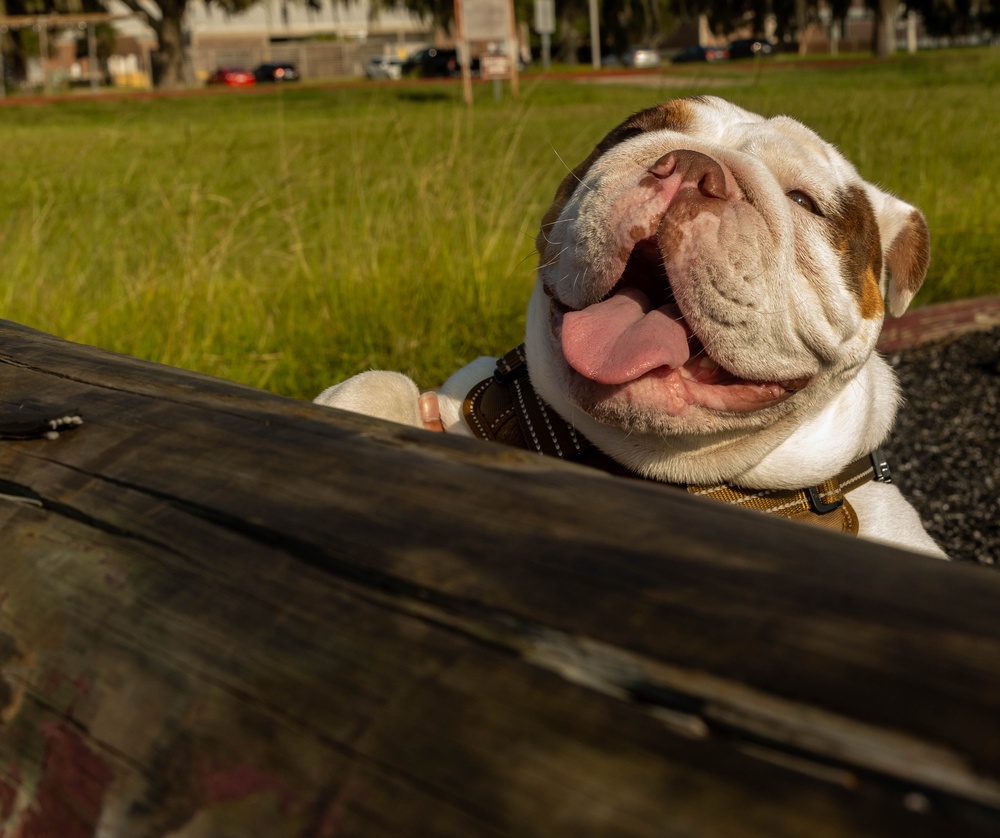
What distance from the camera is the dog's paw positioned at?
2.99 metres

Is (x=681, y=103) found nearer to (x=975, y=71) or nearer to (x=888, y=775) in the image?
(x=888, y=775)

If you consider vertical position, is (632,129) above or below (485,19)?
below

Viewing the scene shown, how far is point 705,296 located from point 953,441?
122 inches

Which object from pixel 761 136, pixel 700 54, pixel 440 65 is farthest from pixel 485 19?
pixel 700 54

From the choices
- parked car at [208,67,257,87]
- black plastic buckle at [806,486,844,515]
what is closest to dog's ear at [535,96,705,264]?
black plastic buckle at [806,486,844,515]

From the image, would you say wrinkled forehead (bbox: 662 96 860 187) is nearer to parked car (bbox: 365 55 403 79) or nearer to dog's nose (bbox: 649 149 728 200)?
dog's nose (bbox: 649 149 728 200)

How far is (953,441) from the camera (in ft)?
16.6

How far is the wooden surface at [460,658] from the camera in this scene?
0.92m

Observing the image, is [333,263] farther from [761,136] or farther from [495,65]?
[495,65]

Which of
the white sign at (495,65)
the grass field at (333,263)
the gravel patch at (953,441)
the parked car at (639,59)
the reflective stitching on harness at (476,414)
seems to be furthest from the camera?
the parked car at (639,59)

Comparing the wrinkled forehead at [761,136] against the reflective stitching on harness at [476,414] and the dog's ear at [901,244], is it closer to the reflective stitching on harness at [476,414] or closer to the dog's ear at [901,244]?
the dog's ear at [901,244]

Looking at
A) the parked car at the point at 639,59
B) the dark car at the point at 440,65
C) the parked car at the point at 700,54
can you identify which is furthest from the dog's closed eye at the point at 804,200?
the parked car at the point at 700,54

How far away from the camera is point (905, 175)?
27.6ft

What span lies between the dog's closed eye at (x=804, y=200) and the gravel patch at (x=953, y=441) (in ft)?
5.94
